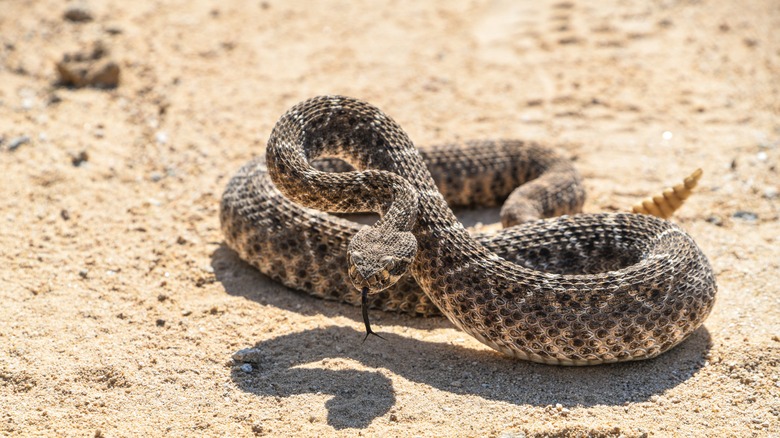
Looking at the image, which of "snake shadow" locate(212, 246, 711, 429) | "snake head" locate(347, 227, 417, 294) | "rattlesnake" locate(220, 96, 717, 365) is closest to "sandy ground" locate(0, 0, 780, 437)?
"snake shadow" locate(212, 246, 711, 429)

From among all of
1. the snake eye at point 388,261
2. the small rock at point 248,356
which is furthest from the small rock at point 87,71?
the snake eye at point 388,261

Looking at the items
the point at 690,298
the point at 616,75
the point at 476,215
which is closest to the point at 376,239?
the point at 690,298

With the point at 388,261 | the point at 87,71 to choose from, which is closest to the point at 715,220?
the point at 388,261

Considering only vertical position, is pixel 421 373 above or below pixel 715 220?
below

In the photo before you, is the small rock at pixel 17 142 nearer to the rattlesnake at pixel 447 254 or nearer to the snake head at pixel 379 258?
the rattlesnake at pixel 447 254

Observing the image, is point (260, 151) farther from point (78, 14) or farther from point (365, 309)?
point (78, 14)

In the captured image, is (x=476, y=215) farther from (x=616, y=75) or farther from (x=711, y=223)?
(x=616, y=75)
